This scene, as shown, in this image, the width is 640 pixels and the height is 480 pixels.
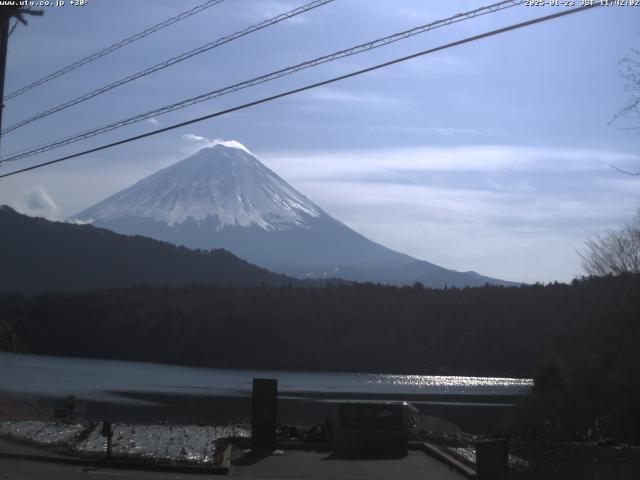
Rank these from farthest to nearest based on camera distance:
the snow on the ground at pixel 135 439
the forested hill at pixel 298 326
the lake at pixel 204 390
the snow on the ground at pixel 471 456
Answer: the forested hill at pixel 298 326 < the lake at pixel 204 390 < the snow on the ground at pixel 135 439 < the snow on the ground at pixel 471 456

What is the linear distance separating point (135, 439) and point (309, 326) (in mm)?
103682

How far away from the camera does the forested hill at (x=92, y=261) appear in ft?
535

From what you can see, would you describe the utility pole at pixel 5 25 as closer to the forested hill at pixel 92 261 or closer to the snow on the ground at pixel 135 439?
the snow on the ground at pixel 135 439

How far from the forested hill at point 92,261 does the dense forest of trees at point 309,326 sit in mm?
30633

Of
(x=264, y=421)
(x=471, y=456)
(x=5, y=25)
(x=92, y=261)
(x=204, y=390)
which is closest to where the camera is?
(x=5, y=25)

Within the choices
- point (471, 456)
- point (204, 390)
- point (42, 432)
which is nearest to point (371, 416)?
point (471, 456)

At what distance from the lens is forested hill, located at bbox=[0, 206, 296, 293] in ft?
535

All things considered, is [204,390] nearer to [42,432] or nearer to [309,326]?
[42,432]

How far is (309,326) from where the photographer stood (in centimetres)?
12406

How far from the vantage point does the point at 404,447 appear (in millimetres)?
20453

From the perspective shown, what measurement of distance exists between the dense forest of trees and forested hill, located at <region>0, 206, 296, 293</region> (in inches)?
1206

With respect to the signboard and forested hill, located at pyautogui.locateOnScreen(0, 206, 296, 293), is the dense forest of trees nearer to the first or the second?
forested hill, located at pyautogui.locateOnScreen(0, 206, 296, 293)

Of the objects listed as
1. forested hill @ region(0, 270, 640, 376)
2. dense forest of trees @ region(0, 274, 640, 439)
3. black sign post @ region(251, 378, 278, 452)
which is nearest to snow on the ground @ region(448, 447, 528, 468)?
black sign post @ region(251, 378, 278, 452)

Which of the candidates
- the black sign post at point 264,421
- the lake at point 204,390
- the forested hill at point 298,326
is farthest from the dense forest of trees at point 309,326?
the black sign post at point 264,421
